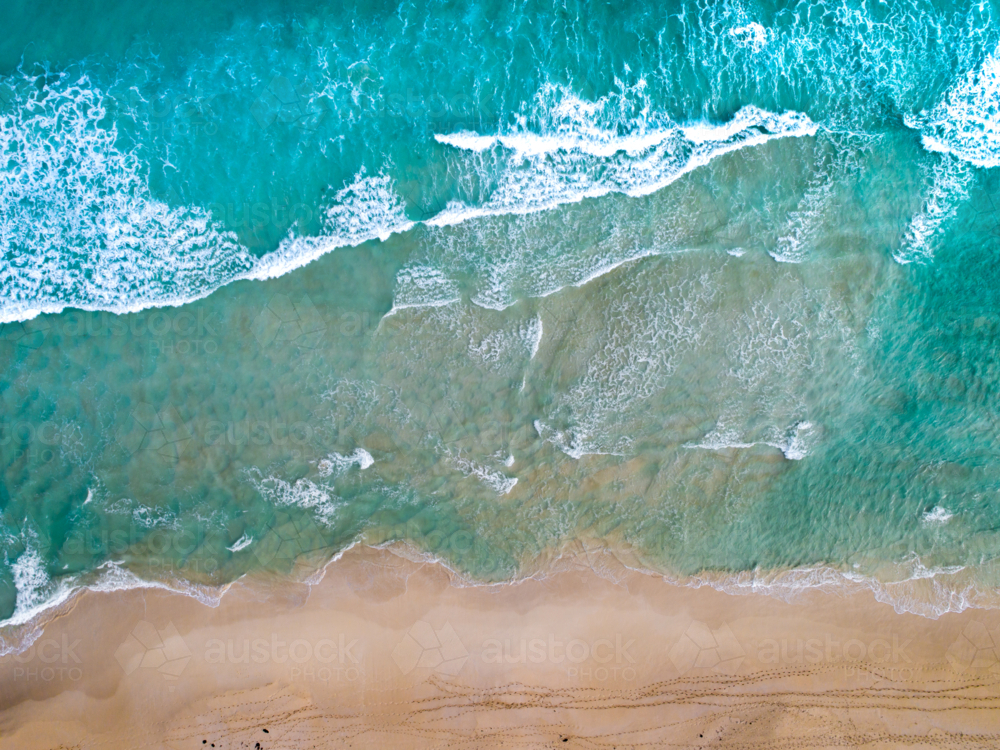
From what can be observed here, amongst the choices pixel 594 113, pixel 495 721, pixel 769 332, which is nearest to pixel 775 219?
pixel 769 332

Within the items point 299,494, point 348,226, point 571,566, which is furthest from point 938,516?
point 348,226

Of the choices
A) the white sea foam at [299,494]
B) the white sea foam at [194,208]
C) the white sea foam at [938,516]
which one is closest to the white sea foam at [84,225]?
the white sea foam at [194,208]

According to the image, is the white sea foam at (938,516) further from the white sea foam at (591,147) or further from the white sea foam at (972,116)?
the white sea foam at (591,147)

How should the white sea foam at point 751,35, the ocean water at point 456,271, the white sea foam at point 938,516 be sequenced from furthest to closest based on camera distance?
the white sea foam at point 938,516 → the white sea foam at point 751,35 → the ocean water at point 456,271

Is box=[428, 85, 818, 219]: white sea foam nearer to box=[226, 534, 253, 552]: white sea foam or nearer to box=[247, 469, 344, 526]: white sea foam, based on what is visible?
box=[247, 469, 344, 526]: white sea foam

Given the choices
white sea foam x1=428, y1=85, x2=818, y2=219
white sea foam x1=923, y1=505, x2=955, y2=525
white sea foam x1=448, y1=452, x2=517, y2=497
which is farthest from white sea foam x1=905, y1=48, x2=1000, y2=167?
white sea foam x1=448, y1=452, x2=517, y2=497

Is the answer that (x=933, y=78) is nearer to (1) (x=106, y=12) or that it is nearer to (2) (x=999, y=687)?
(2) (x=999, y=687)
